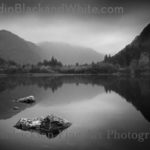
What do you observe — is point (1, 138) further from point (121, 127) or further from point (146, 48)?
point (146, 48)

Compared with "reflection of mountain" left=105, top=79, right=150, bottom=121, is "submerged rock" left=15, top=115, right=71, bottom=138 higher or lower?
higher

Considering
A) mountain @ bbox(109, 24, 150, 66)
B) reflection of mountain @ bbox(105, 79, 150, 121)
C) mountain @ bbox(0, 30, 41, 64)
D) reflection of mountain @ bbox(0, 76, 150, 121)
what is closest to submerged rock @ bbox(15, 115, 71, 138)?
reflection of mountain @ bbox(0, 76, 150, 121)

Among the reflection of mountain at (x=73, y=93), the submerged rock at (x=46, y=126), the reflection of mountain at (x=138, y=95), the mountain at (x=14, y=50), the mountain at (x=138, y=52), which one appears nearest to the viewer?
the submerged rock at (x=46, y=126)

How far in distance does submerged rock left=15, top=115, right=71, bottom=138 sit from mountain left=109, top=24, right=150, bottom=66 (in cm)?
4248

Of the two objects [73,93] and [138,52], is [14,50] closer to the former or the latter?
[138,52]

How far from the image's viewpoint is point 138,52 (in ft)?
153

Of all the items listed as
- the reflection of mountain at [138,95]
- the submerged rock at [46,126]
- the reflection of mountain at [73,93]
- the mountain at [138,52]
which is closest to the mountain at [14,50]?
the mountain at [138,52]

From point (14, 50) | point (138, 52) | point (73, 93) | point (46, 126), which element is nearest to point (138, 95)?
point (73, 93)

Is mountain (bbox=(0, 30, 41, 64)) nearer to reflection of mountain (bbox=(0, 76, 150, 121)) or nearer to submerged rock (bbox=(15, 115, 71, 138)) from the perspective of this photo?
reflection of mountain (bbox=(0, 76, 150, 121))

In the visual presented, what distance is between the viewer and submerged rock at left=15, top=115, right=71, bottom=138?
12.0ft

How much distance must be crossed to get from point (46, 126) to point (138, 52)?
152 feet

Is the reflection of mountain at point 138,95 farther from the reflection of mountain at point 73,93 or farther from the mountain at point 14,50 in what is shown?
the mountain at point 14,50

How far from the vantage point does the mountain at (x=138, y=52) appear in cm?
4414

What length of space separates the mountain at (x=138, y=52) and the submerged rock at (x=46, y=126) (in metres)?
42.5
